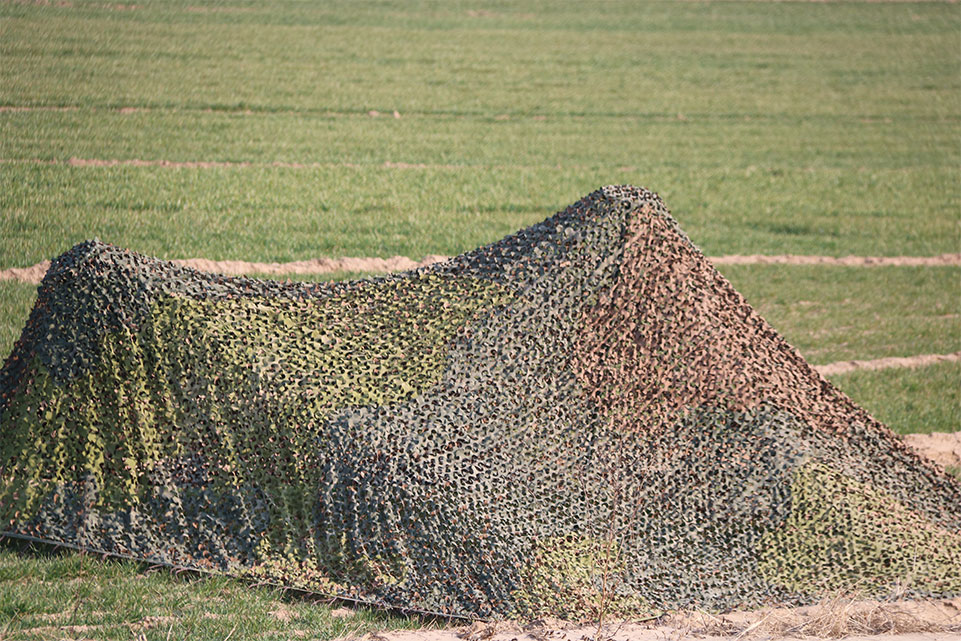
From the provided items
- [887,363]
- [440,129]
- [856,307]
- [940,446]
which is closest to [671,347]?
[940,446]

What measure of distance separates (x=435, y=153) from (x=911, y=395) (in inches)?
470

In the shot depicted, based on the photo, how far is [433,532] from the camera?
6.04 metres

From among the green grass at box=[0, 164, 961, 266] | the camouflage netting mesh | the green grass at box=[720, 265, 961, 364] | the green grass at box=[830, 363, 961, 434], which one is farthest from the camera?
the green grass at box=[0, 164, 961, 266]

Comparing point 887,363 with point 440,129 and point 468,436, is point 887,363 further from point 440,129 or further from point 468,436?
point 440,129

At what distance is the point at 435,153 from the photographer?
20781 millimetres

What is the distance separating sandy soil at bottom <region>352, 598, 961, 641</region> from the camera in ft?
19.2

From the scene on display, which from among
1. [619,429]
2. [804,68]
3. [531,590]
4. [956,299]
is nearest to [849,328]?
[956,299]

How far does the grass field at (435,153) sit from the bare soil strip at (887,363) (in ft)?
0.55

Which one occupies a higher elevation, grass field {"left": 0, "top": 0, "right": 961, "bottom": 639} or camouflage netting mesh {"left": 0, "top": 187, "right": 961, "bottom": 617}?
grass field {"left": 0, "top": 0, "right": 961, "bottom": 639}

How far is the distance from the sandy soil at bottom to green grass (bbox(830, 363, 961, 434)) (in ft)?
12.2

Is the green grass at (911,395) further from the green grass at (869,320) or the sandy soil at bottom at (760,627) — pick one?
the sandy soil at bottom at (760,627)

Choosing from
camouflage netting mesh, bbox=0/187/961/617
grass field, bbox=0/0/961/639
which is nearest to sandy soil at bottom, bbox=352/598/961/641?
camouflage netting mesh, bbox=0/187/961/617

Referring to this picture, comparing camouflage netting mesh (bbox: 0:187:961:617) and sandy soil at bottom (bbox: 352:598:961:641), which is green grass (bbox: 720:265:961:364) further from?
sandy soil at bottom (bbox: 352:598:961:641)

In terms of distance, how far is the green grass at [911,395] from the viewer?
10039mm
